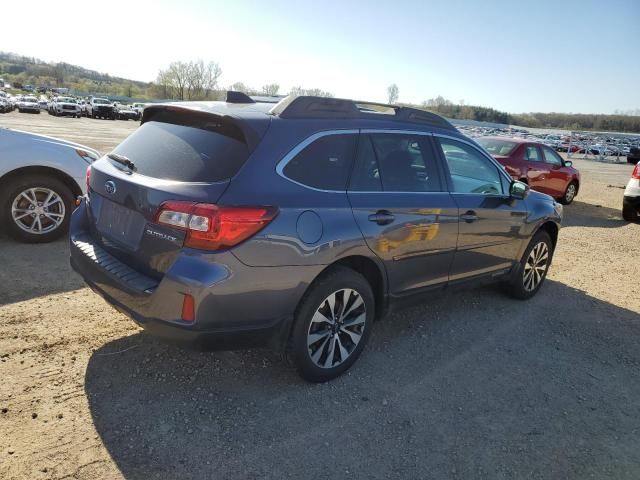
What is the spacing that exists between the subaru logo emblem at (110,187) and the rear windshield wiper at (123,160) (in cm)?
14

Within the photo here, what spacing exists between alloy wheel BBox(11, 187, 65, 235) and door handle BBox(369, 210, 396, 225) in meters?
4.05

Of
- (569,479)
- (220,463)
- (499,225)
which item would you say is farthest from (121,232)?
(499,225)

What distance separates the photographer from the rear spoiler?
2844 millimetres

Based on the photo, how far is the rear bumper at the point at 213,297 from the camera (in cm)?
261

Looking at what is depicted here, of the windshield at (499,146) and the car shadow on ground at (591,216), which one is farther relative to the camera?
the windshield at (499,146)

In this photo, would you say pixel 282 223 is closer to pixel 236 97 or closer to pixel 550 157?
pixel 236 97

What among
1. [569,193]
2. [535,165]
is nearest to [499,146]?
[535,165]

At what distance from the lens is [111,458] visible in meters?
2.47

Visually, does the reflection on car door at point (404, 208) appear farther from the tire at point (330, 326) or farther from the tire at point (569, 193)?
the tire at point (569, 193)

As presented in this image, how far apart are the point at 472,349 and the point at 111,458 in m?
2.83

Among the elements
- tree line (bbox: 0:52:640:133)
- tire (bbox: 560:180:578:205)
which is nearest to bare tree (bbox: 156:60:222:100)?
tree line (bbox: 0:52:640:133)

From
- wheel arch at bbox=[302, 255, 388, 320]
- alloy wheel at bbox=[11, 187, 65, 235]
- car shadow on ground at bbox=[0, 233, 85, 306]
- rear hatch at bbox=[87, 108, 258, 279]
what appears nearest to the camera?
rear hatch at bbox=[87, 108, 258, 279]

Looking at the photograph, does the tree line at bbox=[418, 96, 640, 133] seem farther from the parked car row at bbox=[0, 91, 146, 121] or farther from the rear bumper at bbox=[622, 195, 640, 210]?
the rear bumper at bbox=[622, 195, 640, 210]


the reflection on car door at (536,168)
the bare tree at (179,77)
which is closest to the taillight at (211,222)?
the reflection on car door at (536,168)
